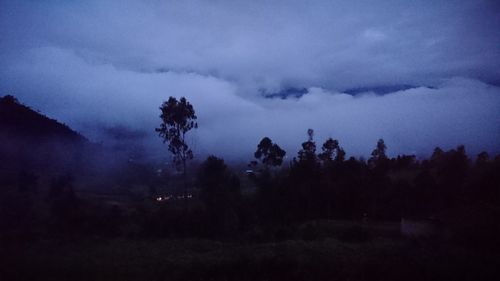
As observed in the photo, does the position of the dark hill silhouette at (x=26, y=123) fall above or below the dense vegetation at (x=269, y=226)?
above

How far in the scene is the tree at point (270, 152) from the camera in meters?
58.5

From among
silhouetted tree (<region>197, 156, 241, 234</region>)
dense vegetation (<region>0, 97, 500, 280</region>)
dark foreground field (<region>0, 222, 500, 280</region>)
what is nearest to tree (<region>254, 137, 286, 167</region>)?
dense vegetation (<region>0, 97, 500, 280</region>)

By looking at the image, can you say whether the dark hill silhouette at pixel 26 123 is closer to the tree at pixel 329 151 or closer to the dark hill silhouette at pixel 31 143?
the dark hill silhouette at pixel 31 143

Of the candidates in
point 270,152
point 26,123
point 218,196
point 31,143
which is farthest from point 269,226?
point 26,123

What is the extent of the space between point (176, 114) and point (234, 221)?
53.8 ft

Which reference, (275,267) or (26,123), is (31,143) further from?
(275,267)

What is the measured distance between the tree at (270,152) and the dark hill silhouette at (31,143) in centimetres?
3947

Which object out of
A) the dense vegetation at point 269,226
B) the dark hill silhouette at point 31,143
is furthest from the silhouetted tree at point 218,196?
the dark hill silhouette at point 31,143

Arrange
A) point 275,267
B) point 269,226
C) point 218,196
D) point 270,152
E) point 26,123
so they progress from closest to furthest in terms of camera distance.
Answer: point 275,267
point 218,196
point 269,226
point 270,152
point 26,123

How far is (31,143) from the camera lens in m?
70.4

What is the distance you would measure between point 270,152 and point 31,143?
4730cm

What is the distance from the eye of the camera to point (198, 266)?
1750 cm

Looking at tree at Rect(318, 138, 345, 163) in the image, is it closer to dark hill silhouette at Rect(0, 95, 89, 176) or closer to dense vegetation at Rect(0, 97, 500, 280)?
dense vegetation at Rect(0, 97, 500, 280)

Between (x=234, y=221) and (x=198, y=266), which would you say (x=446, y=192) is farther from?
(x=198, y=266)
